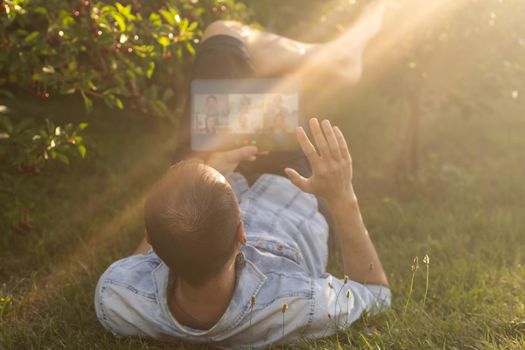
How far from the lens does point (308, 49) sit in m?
4.22

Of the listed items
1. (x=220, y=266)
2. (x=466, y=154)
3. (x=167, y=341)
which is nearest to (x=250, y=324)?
(x=220, y=266)

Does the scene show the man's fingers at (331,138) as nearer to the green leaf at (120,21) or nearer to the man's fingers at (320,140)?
the man's fingers at (320,140)

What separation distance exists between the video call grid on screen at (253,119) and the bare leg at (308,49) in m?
0.76

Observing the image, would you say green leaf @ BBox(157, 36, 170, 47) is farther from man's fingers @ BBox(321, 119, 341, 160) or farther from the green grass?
man's fingers @ BBox(321, 119, 341, 160)

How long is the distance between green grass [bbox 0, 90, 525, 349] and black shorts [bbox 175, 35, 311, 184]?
743 millimetres

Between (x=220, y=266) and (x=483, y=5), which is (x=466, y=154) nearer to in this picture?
(x=483, y=5)

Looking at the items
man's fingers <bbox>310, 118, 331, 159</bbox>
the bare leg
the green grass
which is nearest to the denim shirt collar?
the green grass

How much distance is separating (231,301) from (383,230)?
2.31 meters

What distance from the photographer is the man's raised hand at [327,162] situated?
91.0 inches

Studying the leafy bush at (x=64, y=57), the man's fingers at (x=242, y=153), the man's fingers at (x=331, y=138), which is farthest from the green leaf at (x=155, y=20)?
the man's fingers at (x=331, y=138)

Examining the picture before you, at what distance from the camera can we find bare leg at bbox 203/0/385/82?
12.7 ft

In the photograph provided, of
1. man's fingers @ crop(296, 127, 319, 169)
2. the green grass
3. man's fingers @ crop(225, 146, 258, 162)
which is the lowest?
the green grass

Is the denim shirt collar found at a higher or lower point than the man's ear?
lower

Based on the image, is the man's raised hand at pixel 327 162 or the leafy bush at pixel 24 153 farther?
the leafy bush at pixel 24 153
